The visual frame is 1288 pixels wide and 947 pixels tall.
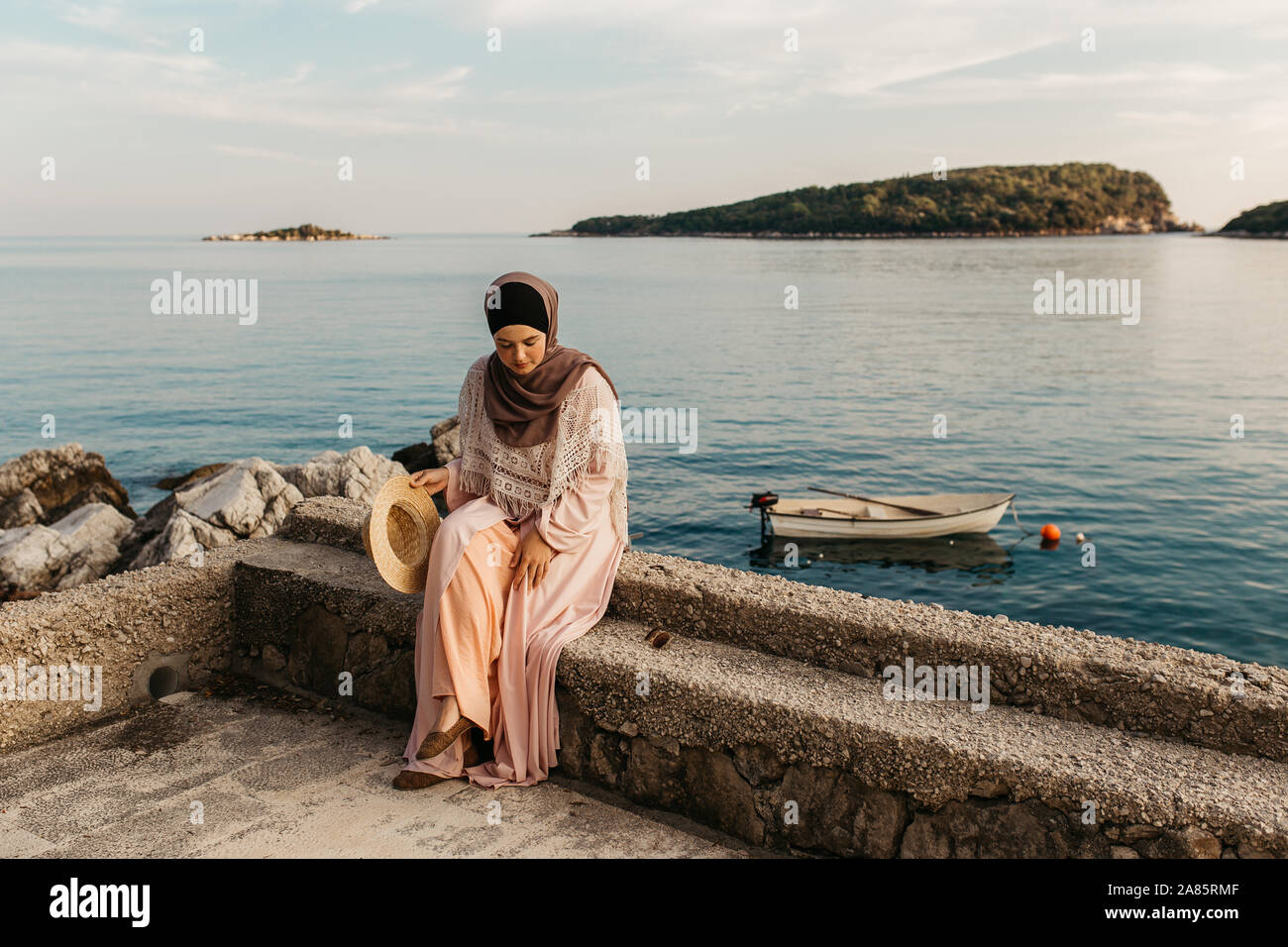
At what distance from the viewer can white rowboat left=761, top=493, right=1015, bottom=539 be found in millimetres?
16547

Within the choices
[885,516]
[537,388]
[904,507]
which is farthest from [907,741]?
[904,507]

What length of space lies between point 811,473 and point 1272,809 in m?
19.4

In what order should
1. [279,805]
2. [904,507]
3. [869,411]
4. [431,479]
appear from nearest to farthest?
[279,805] < [431,479] < [904,507] < [869,411]

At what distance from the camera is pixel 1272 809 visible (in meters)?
2.77

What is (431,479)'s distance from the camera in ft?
14.2

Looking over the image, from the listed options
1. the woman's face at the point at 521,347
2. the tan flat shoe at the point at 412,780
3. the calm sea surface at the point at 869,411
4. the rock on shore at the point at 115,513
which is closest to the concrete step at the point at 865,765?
the tan flat shoe at the point at 412,780

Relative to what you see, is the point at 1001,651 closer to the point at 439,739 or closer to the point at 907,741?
the point at 907,741

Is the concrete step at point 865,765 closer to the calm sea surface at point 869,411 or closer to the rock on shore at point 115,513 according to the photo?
the rock on shore at point 115,513

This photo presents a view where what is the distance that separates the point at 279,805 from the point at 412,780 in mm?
501

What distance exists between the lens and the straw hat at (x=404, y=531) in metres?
4.03

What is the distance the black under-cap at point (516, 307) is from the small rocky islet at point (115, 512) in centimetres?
532

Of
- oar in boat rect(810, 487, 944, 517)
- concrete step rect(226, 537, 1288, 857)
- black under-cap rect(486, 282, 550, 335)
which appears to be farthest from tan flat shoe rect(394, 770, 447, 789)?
oar in boat rect(810, 487, 944, 517)

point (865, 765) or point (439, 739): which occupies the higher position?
point (865, 765)
